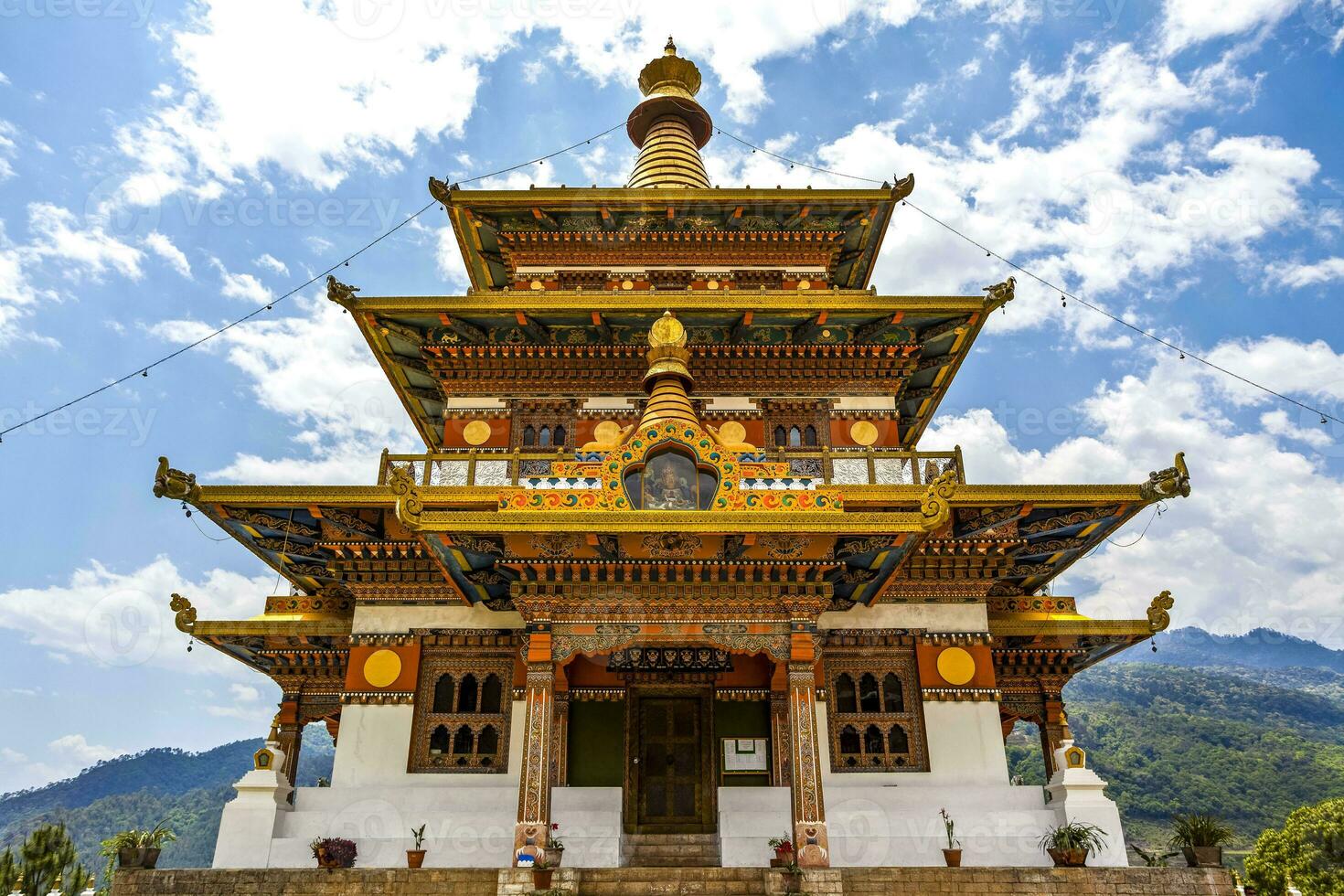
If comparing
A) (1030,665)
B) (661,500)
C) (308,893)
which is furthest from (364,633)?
(1030,665)

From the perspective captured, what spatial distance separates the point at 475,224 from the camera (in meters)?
23.1

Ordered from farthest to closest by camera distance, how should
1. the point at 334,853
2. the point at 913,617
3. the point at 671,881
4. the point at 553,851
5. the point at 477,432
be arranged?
the point at 477,432 → the point at 913,617 → the point at 334,853 → the point at 553,851 → the point at 671,881

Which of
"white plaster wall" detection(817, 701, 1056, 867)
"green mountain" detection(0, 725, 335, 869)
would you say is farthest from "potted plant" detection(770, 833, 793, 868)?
"green mountain" detection(0, 725, 335, 869)

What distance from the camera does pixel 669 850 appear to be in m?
16.0

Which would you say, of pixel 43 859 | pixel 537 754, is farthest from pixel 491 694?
pixel 43 859

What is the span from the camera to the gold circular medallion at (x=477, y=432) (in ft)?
64.9

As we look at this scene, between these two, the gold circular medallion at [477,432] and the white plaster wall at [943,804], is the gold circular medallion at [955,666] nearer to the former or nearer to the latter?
the white plaster wall at [943,804]

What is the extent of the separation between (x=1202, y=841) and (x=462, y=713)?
12.7 m

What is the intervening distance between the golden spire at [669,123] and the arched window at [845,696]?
15.4 meters

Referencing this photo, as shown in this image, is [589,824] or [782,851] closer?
[782,851]

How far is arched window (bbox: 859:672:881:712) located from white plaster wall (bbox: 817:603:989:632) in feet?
3.25

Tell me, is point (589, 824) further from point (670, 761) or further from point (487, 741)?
point (487, 741)

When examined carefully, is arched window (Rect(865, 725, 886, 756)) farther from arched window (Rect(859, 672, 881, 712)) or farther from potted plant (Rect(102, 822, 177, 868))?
potted plant (Rect(102, 822, 177, 868))

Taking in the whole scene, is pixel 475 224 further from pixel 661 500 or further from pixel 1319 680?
pixel 1319 680
